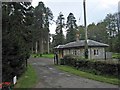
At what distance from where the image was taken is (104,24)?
99500mm

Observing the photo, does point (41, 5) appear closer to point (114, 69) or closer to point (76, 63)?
point (76, 63)

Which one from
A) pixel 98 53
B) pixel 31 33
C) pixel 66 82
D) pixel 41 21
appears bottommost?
pixel 66 82

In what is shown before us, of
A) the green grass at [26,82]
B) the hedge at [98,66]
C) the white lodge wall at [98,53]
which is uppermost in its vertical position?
the white lodge wall at [98,53]

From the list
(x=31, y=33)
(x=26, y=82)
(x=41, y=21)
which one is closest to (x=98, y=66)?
(x=26, y=82)

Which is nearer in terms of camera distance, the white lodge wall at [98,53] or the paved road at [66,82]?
the paved road at [66,82]

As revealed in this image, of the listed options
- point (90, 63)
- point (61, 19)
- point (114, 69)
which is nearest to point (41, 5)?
point (61, 19)

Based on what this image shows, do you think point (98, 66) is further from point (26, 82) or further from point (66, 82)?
point (26, 82)

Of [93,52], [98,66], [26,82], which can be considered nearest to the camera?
[26,82]

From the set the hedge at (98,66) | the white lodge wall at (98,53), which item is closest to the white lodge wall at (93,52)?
the white lodge wall at (98,53)

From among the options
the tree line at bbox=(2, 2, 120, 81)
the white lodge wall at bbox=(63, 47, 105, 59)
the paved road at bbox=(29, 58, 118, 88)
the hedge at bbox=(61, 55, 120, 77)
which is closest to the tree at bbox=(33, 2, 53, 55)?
the tree line at bbox=(2, 2, 120, 81)

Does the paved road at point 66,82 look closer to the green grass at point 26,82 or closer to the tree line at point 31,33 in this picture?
the green grass at point 26,82

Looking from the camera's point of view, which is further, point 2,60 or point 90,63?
point 90,63

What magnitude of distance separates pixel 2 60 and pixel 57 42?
9146cm

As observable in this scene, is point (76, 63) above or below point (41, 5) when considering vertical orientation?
below
